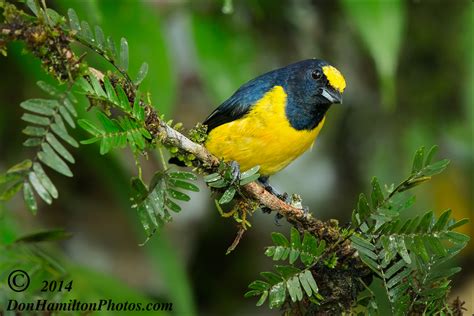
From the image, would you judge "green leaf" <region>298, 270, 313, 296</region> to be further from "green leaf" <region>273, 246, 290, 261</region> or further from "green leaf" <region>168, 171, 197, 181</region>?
"green leaf" <region>168, 171, 197, 181</region>

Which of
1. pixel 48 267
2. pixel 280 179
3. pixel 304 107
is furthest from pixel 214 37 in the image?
pixel 48 267

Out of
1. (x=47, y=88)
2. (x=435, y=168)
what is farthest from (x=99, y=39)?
(x=435, y=168)

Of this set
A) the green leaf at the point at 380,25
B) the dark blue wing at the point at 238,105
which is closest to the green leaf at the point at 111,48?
the dark blue wing at the point at 238,105

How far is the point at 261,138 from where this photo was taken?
3.06m

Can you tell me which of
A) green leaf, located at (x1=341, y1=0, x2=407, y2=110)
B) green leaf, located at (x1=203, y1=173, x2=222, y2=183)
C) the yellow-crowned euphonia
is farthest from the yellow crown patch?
green leaf, located at (x1=203, y1=173, x2=222, y2=183)

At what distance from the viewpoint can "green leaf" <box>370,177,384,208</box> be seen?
175 cm

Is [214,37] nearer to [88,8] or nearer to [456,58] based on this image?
[88,8]

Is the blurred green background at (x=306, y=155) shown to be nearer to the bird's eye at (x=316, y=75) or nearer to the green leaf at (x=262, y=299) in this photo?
the bird's eye at (x=316, y=75)

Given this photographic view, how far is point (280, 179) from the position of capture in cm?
504

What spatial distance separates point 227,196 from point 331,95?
4.69ft

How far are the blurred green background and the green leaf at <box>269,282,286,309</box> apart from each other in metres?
2.17

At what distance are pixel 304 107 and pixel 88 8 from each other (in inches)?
40.0

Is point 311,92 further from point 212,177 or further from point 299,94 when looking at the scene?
point 212,177

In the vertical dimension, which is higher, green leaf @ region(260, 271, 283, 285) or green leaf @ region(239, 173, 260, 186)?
green leaf @ region(239, 173, 260, 186)
